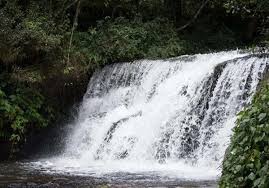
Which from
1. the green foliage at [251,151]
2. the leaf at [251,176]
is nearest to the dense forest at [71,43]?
the green foliage at [251,151]

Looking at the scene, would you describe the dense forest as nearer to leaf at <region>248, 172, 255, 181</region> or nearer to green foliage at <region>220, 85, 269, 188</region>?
green foliage at <region>220, 85, 269, 188</region>

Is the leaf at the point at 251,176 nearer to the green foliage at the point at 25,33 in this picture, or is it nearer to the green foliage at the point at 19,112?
the green foliage at the point at 19,112

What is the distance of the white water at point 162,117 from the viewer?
35.2ft

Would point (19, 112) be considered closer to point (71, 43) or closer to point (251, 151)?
point (71, 43)

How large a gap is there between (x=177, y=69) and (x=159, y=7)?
21.2 ft

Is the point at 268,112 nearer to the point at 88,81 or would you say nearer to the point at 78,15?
the point at 88,81

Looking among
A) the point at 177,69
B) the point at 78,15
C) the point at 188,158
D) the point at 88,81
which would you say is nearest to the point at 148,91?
the point at 177,69

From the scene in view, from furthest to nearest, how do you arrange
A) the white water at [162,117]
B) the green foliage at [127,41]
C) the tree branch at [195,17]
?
the tree branch at [195,17], the green foliage at [127,41], the white water at [162,117]

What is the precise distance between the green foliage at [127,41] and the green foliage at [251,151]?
1022cm

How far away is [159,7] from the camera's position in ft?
64.3

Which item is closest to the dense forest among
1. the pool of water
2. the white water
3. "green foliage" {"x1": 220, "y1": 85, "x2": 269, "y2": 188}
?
the white water

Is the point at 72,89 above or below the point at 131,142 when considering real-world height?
above

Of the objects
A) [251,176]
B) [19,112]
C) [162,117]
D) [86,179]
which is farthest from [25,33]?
[251,176]

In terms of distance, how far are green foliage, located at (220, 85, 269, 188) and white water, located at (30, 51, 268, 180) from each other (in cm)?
408
